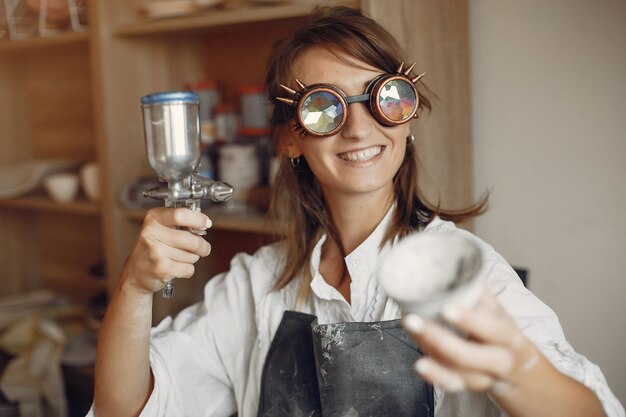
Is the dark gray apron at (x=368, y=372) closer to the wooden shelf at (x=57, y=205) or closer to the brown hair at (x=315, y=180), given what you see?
the brown hair at (x=315, y=180)

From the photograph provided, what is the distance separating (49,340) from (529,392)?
76.3 inches

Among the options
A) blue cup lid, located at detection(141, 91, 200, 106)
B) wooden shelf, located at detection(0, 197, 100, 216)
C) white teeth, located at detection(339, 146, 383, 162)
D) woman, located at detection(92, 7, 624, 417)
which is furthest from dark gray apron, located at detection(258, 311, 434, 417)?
wooden shelf, located at detection(0, 197, 100, 216)

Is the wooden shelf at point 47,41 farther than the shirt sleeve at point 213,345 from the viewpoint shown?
Yes

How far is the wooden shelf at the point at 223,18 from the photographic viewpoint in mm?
1719

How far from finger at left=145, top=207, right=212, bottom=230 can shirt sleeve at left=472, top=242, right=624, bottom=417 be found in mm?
491

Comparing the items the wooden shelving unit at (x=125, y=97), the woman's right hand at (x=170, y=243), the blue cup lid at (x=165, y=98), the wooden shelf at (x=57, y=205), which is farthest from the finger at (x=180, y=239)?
the wooden shelf at (x=57, y=205)

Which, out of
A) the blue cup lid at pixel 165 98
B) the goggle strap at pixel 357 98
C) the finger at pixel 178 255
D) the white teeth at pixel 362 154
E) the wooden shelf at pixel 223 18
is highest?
the wooden shelf at pixel 223 18

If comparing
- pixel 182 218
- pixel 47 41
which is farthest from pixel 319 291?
pixel 47 41

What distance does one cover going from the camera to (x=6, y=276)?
2.96 metres

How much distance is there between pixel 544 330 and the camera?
1.05m

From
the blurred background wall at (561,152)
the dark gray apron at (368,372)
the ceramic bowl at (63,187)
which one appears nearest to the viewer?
the dark gray apron at (368,372)

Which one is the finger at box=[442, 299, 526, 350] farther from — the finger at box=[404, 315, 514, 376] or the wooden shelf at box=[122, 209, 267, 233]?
the wooden shelf at box=[122, 209, 267, 233]

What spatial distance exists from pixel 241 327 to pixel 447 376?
0.81 metres

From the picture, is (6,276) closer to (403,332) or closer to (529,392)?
(403,332)
